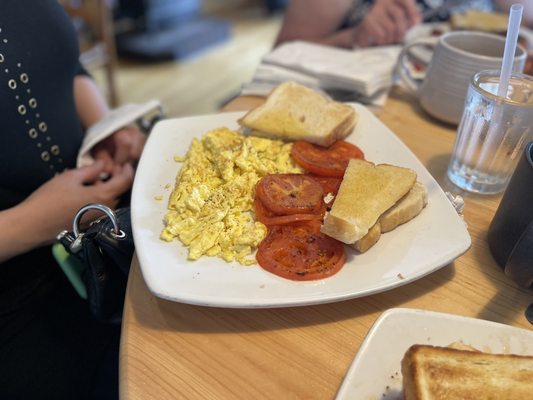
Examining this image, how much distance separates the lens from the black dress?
3.04ft

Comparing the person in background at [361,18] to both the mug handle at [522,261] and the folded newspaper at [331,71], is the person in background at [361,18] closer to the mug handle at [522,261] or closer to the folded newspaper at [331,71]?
the folded newspaper at [331,71]

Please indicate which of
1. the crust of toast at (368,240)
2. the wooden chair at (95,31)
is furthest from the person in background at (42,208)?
the wooden chair at (95,31)

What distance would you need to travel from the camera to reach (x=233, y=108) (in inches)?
48.3

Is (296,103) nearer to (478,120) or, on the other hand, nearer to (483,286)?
(478,120)

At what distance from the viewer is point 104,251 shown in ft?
2.57

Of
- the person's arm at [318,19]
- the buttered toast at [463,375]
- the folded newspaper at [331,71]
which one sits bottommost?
the buttered toast at [463,375]

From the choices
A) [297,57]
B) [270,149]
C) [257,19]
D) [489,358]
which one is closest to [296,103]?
[270,149]

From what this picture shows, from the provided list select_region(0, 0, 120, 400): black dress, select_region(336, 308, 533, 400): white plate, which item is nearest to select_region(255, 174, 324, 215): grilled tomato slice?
select_region(336, 308, 533, 400): white plate

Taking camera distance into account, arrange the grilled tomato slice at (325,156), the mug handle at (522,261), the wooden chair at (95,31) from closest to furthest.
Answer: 1. the mug handle at (522,261)
2. the grilled tomato slice at (325,156)
3. the wooden chair at (95,31)

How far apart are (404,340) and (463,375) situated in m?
0.09

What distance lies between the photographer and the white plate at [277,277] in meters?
0.62

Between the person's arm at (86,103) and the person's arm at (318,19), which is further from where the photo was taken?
the person's arm at (318,19)

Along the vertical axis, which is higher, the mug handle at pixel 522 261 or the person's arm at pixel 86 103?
the mug handle at pixel 522 261

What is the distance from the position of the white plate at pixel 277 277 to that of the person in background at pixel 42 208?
0.28m
